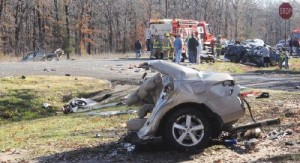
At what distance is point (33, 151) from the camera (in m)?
8.84

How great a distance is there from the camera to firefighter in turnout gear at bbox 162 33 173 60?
33688 mm

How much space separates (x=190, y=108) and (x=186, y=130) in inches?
13.3

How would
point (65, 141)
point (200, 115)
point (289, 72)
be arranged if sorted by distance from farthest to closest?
point (289, 72) → point (65, 141) → point (200, 115)

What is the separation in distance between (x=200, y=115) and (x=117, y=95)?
1097 centimetres

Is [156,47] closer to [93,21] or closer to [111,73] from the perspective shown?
[111,73]

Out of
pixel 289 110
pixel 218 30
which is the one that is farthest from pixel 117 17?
pixel 289 110

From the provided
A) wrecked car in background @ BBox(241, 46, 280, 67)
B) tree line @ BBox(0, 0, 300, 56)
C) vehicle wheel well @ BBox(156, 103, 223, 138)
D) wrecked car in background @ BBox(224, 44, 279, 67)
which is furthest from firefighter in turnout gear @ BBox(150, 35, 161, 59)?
tree line @ BBox(0, 0, 300, 56)

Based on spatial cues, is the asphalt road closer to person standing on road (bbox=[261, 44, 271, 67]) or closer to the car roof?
person standing on road (bbox=[261, 44, 271, 67])

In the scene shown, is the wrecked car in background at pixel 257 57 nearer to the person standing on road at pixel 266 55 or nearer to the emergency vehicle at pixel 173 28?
the person standing on road at pixel 266 55

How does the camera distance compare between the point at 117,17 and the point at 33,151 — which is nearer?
the point at 33,151

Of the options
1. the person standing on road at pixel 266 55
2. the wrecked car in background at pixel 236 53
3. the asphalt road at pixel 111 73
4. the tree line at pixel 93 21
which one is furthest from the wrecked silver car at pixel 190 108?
the tree line at pixel 93 21

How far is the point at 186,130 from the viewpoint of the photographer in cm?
756

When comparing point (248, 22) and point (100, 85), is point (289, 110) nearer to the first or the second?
point (100, 85)

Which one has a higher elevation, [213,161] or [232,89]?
[232,89]
